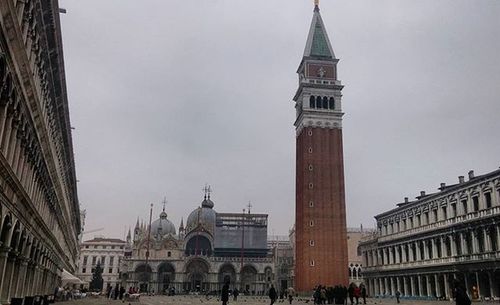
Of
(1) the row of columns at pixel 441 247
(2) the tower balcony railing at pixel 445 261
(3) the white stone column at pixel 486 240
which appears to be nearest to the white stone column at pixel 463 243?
(1) the row of columns at pixel 441 247

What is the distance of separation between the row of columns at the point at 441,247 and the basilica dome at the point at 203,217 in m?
33.5

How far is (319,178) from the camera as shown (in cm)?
6794

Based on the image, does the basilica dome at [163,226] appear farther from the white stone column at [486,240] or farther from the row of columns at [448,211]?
the white stone column at [486,240]

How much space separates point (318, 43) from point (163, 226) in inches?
Answer: 1859

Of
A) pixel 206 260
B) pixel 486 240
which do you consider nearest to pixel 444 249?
pixel 486 240

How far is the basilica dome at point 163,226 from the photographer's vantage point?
3851 inches

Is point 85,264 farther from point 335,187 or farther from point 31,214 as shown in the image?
point 31,214

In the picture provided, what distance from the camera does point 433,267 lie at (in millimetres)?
51031

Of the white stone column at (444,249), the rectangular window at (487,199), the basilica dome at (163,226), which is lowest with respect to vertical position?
the white stone column at (444,249)

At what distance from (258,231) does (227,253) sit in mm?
6870

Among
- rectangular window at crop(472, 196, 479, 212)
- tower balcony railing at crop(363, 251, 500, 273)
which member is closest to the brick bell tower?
tower balcony railing at crop(363, 251, 500, 273)

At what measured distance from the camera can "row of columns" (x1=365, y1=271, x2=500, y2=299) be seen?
42612 millimetres

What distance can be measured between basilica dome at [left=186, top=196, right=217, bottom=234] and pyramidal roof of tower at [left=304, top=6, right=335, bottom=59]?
1433 inches

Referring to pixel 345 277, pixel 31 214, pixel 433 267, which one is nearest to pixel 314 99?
pixel 345 277
